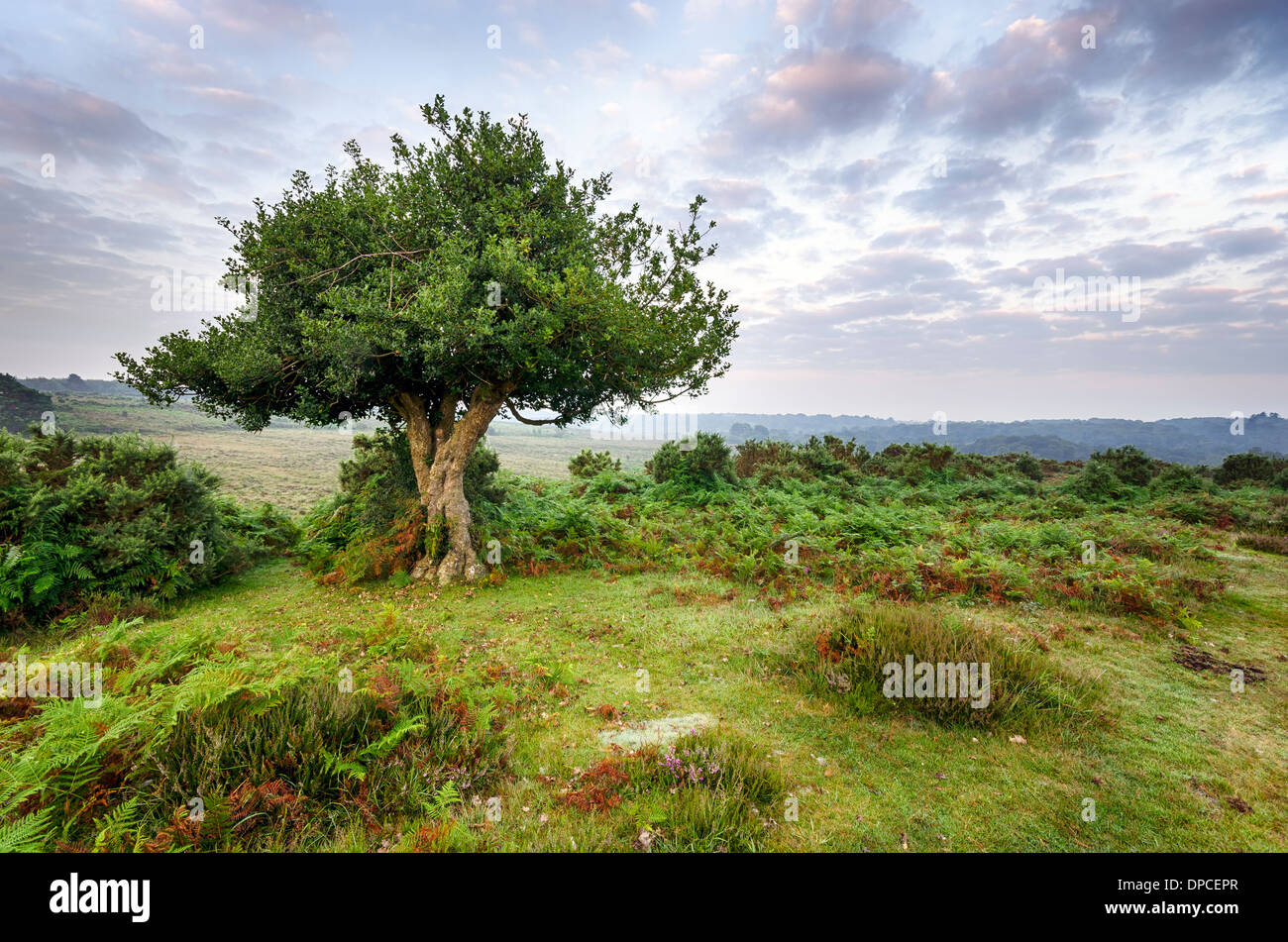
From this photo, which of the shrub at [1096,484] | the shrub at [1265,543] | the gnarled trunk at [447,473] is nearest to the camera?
the gnarled trunk at [447,473]

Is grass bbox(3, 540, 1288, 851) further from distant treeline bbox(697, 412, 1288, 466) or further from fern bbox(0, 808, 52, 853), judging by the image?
distant treeline bbox(697, 412, 1288, 466)

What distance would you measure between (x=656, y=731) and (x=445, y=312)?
8.98m

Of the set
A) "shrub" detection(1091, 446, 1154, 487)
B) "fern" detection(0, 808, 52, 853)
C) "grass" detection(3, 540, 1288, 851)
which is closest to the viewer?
"fern" detection(0, 808, 52, 853)

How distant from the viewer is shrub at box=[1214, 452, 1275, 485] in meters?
27.3

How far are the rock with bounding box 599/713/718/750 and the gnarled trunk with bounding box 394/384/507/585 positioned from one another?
8.00m

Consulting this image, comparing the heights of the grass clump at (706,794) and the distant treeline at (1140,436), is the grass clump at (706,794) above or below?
below

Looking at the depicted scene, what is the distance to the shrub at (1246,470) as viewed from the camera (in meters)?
27.3

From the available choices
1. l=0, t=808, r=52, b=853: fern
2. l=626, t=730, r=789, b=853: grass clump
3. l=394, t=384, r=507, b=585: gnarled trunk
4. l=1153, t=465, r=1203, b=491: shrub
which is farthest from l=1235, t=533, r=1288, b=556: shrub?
l=0, t=808, r=52, b=853: fern

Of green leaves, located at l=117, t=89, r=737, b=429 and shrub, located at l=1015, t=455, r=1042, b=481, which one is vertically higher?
green leaves, located at l=117, t=89, r=737, b=429

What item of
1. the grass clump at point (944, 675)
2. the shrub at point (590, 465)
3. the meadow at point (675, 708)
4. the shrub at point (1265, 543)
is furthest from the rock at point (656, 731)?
the shrub at point (590, 465)

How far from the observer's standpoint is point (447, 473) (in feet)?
43.7

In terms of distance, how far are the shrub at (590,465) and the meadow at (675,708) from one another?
1294 centimetres

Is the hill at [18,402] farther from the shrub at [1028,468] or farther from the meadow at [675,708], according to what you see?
the shrub at [1028,468]
